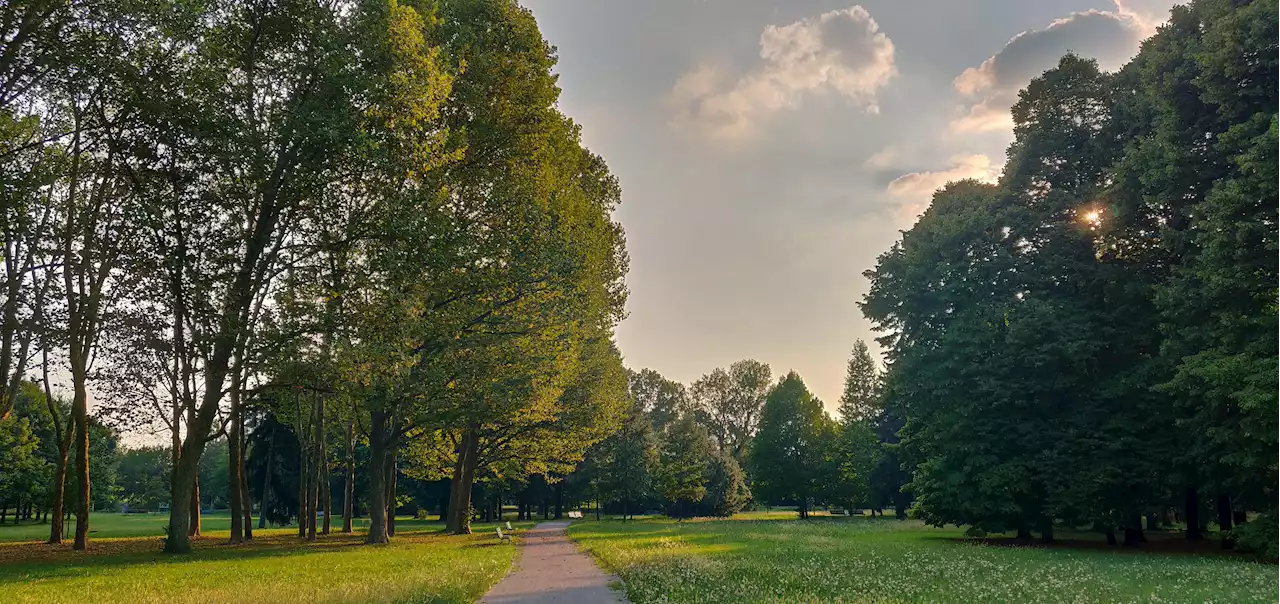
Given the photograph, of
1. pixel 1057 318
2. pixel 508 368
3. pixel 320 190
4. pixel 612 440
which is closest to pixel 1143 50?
pixel 1057 318

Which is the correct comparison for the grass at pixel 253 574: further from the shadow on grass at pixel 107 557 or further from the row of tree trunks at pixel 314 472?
the row of tree trunks at pixel 314 472

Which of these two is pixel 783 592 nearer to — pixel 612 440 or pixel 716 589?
pixel 716 589

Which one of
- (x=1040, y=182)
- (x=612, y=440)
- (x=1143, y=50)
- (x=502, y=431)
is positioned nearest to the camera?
(x=1143, y=50)

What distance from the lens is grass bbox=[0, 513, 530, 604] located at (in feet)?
43.7

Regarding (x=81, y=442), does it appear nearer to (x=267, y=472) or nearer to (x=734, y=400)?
(x=267, y=472)

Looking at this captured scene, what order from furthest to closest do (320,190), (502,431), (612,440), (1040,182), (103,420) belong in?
(612,440) → (502,431) → (1040,182) → (103,420) → (320,190)

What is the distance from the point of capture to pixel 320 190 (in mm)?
22328

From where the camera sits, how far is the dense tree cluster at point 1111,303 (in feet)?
75.9

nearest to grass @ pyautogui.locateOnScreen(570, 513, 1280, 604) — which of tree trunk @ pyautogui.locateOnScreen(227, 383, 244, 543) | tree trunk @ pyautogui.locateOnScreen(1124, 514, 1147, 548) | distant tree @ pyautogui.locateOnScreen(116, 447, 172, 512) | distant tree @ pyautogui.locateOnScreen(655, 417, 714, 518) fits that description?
tree trunk @ pyautogui.locateOnScreen(1124, 514, 1147, 548)

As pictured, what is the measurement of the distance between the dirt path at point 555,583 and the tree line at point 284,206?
7419 mm

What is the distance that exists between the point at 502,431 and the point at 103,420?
19.6 meters

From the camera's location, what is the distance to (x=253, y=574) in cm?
1745

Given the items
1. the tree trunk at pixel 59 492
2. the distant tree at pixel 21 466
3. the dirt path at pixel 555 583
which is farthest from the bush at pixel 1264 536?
the distant tree at pixel 21 466

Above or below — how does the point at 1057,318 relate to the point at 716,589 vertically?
above
